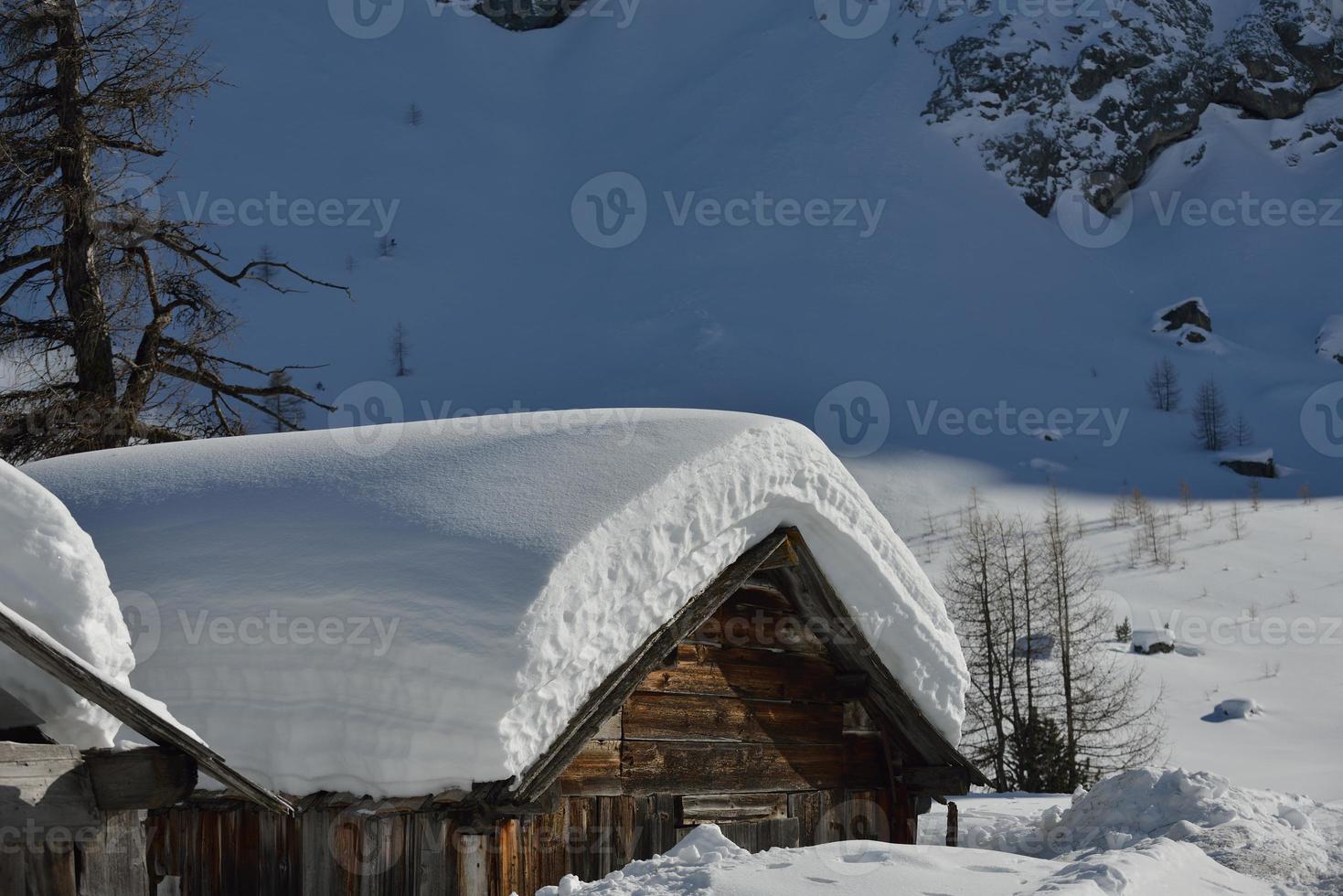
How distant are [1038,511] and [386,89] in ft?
232

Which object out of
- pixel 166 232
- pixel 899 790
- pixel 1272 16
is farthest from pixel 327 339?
pixel 1272 16

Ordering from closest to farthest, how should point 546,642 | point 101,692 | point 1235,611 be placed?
point 101,692 < point 546,642 < point 1235,611

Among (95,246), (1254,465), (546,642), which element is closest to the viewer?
(546,642)

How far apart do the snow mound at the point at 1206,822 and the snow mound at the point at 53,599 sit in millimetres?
5915

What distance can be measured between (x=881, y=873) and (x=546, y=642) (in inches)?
68.1

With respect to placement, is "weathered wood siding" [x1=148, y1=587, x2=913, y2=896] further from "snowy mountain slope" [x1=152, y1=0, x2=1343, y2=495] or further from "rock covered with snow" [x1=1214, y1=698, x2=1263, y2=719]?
"snowy mountain slope" [x1=152, y1=0, x2=1343, y2=495]

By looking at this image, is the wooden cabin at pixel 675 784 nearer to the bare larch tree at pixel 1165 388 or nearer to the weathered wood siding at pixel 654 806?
the weathered wood siding at pixel 654 806

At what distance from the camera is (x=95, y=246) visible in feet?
42.4

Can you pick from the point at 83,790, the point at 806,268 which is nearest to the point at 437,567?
the point at 83,790

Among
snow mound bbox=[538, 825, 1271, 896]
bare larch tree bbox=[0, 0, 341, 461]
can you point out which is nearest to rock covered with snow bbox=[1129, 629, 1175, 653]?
bare larch tree bbox=[0, 0, 341, 461]

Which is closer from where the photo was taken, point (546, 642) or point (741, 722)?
point (546, 642)

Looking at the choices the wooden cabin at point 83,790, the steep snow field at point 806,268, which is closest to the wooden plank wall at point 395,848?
the wooden cabin at point 83,790

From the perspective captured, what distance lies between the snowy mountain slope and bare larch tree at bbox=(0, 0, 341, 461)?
1764 inches

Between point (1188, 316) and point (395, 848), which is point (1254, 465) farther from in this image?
point (395, 848)
